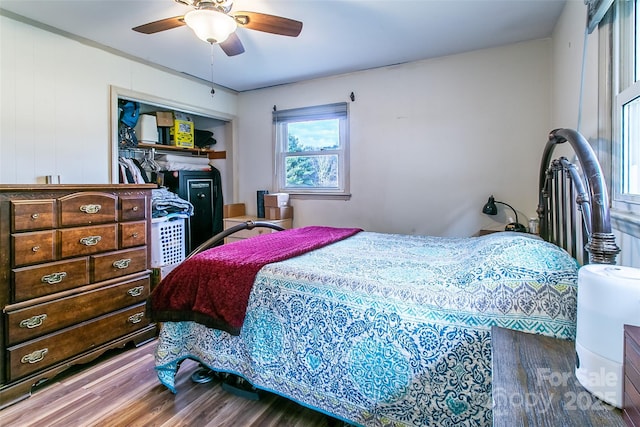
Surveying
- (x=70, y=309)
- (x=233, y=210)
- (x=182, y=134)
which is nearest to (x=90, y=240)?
(x=70, y=309)

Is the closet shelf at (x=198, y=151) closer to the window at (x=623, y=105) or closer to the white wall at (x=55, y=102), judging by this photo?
the white wall at (x=55, y=102)

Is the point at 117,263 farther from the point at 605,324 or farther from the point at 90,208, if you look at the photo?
the point at 605,324

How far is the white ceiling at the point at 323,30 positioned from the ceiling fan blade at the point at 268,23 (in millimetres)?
225

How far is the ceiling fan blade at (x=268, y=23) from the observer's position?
197cm

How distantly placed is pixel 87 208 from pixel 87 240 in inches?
8.3

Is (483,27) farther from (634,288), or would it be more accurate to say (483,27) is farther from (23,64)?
(23,64)

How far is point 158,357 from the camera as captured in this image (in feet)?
6.22

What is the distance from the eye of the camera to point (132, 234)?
2480 millimetres

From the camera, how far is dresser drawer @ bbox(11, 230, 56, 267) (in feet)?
6.12

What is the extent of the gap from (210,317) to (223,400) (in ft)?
1.68

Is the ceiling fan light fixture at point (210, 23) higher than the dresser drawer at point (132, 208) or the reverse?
higher

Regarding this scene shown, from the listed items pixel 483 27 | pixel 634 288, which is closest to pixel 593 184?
pixel 634 288

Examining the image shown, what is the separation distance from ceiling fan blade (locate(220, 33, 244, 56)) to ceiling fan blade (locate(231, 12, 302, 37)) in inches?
8.2

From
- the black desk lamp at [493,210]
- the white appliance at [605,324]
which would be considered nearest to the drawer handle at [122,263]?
the white appliance at [605,324]
